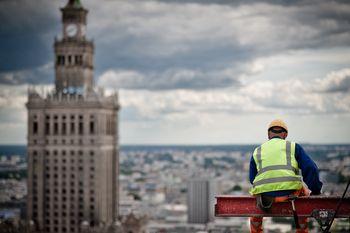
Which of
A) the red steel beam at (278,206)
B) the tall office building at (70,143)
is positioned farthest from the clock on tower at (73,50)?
the red steel beam at (278,206)

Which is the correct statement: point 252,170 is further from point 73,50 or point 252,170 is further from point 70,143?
point 70,143

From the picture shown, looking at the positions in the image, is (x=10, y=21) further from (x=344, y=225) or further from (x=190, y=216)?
(x=190, y=216)

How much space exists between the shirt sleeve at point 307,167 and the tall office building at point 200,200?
96.0m

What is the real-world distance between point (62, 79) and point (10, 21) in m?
6.09

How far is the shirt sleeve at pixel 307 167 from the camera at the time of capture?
10.2 meters

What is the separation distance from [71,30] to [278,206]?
57.2 meters

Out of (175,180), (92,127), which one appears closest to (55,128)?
(92,127)

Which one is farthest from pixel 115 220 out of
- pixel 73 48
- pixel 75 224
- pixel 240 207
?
pixel 240 207

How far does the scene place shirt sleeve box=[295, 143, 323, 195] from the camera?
1023 centimetres

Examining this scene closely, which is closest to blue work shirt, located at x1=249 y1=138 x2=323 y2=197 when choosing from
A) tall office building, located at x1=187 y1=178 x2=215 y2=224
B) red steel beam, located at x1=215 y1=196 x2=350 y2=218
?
Result: red steel beam, located at x1=215 y1=196 x2=350 y2=218

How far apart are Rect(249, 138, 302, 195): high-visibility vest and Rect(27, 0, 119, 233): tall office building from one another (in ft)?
184

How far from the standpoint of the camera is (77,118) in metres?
66.9

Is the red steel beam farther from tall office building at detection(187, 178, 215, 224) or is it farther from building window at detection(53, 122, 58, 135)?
tall office building at detection(187, 178, 215, 224)

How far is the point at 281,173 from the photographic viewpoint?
10.2m
